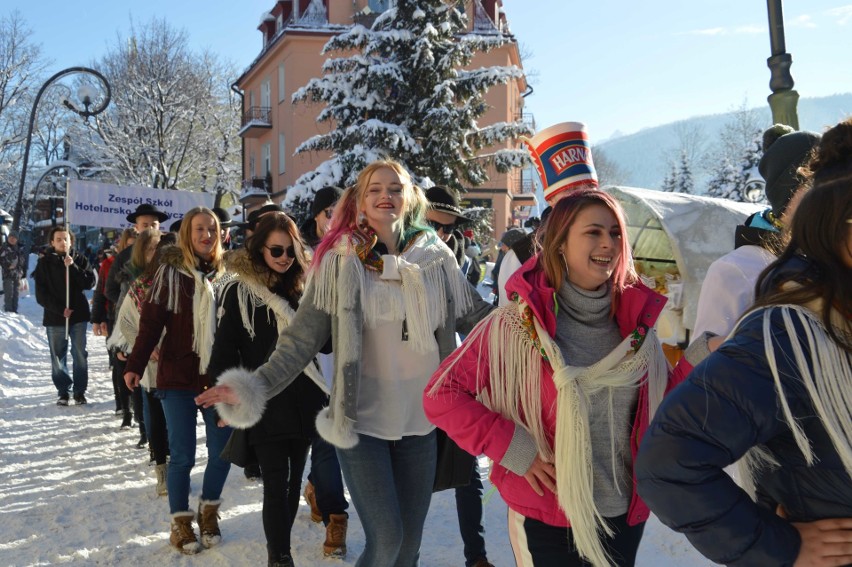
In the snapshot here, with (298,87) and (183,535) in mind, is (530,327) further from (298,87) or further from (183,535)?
(298,87)

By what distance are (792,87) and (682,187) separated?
→ 49.7 metres

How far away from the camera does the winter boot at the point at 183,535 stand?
16.7ft

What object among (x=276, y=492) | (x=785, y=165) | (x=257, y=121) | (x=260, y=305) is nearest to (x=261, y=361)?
(x=260, y=305)

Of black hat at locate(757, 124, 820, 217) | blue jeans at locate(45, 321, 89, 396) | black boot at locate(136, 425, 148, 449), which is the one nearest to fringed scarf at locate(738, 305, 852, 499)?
black hat at locate(757, 124, 820, 217)

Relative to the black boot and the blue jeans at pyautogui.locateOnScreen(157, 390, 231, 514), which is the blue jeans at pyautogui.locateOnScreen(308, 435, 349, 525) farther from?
the black boot

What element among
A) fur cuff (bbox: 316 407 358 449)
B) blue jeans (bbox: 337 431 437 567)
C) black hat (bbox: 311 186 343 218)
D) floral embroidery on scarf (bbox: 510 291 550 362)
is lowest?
blue jeans (bbox: 337 431 437 567)

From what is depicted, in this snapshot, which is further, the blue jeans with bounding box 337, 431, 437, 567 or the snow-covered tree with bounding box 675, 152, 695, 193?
the snow-covered tree with bounding box 675, 152, 695, 193

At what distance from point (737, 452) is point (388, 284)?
2236 millimetres

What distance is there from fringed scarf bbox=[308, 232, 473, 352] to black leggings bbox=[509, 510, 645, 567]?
117cm

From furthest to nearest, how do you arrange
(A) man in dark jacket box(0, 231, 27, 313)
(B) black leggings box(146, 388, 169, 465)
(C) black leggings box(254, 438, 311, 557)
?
(A) man in dark jacket box(0, 231, 27, 313)
(B) black leggings box(146, 388, 169, 465)
(C) black leggings box(254, 438, 311, 557)

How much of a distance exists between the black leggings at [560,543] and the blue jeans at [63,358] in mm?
9191

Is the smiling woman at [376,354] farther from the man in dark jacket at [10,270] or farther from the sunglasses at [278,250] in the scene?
the man in dark jacket at [10,270]

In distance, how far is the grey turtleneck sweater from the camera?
2.57 meters

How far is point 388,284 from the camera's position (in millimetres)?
3648
